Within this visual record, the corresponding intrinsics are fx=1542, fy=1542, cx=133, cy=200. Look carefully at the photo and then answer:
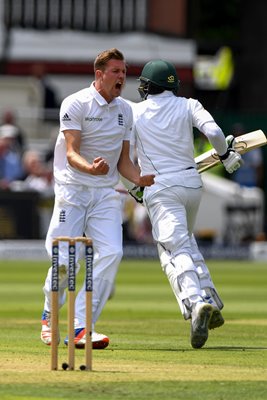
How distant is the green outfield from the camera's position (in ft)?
23.5

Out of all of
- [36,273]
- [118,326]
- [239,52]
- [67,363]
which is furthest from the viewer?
[239,52]

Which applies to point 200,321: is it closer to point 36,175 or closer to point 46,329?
point 46,329

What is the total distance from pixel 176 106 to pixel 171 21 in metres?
23.6

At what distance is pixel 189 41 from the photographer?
3259 centimetres

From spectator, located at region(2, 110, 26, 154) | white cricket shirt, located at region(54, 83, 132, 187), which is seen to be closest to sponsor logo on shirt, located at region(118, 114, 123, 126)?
white cricket shirt, located at region(54, 83, 132, 187)

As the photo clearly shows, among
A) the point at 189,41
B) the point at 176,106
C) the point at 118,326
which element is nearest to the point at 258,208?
the point at 189,41

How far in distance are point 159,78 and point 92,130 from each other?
0.61m

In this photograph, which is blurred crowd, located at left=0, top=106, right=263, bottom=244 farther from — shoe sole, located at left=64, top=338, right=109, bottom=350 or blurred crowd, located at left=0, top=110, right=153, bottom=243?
shoe sole, located at left=64, top=338, right=109, bottom=350

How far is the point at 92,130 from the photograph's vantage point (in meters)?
9.57

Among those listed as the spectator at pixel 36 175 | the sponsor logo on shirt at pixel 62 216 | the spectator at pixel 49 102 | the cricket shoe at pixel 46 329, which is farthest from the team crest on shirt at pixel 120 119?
the spectator at pixel 49 102

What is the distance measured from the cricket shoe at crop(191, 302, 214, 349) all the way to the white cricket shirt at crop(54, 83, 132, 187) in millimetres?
1013

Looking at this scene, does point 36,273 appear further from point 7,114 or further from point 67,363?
point 67,363

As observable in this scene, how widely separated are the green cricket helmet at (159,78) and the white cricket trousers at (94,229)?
0.76 metres

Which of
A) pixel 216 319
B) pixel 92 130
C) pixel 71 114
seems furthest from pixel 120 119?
pixel 216 319
